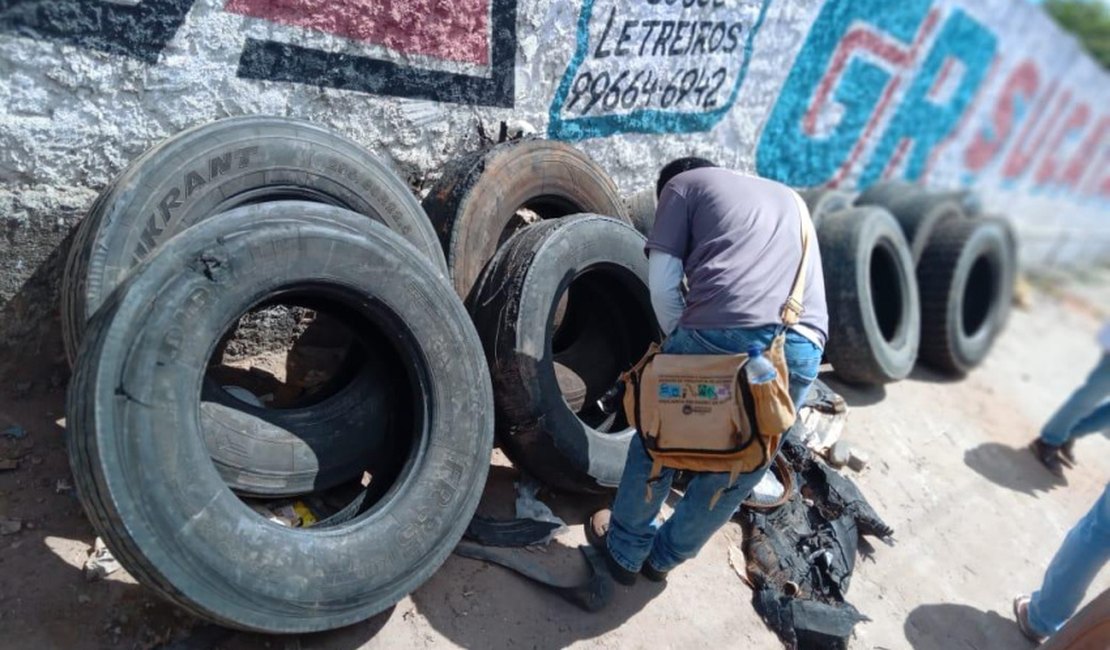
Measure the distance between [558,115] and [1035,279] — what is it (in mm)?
11369

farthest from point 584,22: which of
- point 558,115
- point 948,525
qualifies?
point 948,525

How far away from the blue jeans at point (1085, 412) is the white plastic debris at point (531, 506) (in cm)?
398

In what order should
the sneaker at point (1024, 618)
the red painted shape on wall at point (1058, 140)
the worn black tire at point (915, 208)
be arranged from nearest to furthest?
the sneaker at point (1024, 618), the worn black tire at point (915, 208), the red painted shape on wall at point (1058, 140)

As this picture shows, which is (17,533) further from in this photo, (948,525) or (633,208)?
(948,525)

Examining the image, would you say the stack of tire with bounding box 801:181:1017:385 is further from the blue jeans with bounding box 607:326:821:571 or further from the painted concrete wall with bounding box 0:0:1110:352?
the blue jeans with bounding box 607:326:821:571

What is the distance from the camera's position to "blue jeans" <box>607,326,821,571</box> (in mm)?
3064

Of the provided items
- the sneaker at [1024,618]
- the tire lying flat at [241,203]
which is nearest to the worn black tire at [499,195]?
the tire lying flat at [241,203]

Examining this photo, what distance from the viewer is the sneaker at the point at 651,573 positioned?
3533 millimetres

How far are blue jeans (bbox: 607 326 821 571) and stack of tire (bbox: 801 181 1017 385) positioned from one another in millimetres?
2425

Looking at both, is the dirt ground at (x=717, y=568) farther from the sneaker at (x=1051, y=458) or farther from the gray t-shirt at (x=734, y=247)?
the gray t-shirt at (x=734, y=247)

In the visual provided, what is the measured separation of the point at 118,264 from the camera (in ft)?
9.49

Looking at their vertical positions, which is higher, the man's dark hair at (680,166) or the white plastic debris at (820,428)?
the man's dark hair at (680,166)

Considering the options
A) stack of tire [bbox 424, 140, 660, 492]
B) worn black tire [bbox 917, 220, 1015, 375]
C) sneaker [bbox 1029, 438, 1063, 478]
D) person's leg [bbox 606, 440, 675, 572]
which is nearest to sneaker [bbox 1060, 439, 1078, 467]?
sneaker [bbox 1029, 438, 1063, 478]

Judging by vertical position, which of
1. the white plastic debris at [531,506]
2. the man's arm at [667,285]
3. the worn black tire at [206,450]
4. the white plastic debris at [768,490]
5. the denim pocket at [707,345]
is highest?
the man's arm at [667,285]
